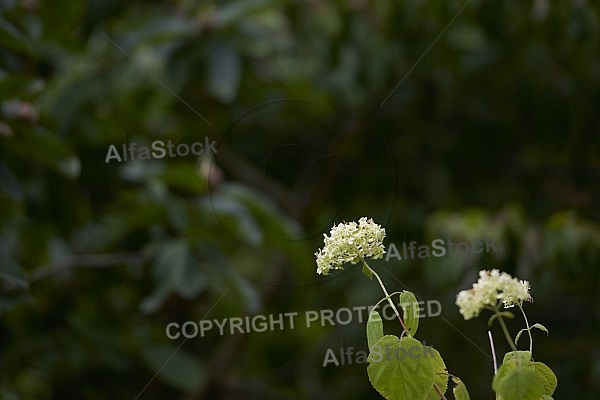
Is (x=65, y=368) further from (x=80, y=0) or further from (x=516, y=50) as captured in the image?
(x=516, y=50)

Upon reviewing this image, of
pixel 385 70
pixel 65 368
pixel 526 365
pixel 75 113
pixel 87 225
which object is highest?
pixel 385 70

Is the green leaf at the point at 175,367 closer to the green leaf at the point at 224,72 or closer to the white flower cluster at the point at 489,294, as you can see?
the green leaf at the point at 224,72

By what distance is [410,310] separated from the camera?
0.50m

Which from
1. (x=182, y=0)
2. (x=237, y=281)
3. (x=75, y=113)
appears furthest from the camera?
(x=182, y=0)

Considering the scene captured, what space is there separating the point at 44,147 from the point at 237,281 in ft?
1.27

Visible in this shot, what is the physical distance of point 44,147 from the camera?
1.03m

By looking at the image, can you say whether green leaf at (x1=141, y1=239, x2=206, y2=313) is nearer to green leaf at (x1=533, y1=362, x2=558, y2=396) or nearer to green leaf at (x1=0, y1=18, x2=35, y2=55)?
green leaf at (x1=0, y1=18, x2=35, y2=55)

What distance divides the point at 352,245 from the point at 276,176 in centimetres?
146

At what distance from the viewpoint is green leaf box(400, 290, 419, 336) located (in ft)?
1.62

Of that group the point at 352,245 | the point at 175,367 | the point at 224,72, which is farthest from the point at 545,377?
the point at 175,367

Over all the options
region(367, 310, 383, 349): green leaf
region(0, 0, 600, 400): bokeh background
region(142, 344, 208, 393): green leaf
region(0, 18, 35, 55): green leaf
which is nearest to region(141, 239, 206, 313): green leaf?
region(0, 0, 600, 400): bokeh background

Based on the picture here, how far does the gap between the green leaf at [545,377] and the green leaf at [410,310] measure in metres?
0.08

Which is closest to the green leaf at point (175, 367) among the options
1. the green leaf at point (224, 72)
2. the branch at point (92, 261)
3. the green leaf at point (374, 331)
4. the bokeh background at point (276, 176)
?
the bokeh background at point (276, 176)

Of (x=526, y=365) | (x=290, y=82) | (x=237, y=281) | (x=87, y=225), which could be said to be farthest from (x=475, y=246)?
(x=526, y=365)
